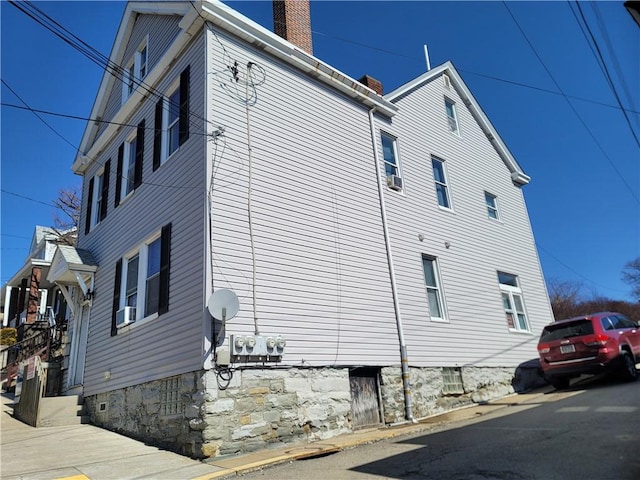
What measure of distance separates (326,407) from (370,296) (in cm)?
278

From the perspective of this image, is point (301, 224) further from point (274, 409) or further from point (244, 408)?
point (244, 408)

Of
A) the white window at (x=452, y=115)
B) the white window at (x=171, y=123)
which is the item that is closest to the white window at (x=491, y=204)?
the white window at (x=452, y=115)

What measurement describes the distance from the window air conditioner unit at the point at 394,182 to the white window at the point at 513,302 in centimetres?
529

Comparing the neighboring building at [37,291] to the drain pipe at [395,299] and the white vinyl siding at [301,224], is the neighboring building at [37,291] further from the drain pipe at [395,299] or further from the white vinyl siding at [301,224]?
the drain pipe at [395,299]

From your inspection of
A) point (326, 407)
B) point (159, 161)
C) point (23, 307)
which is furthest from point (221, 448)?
point (23, 307)

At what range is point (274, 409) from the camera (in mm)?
7586

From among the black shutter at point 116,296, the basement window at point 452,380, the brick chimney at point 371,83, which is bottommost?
the basement window at point 452,380

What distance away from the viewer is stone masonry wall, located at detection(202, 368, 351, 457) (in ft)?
22.6

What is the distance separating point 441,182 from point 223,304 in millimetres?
9345

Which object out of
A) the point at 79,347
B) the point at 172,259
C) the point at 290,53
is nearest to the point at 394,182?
the point at 290,53

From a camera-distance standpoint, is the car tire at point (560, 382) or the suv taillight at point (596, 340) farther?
the car tire at point (560, 382)

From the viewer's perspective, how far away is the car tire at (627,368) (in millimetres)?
10492

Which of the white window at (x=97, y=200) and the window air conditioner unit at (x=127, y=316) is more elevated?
Result: the white window at (x=97, y=200)

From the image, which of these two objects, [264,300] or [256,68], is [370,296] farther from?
[256,68]
